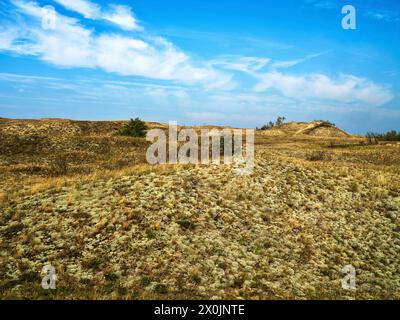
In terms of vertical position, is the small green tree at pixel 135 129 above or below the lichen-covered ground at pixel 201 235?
above

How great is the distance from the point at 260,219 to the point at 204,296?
29.4ft

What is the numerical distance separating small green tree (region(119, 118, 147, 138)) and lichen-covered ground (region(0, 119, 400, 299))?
43817 millimetres

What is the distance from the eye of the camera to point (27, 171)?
3625 centimetres

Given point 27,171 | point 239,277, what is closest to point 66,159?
point 27,171

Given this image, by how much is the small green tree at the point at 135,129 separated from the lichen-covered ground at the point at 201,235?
144ft

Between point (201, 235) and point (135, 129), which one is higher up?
point (135, 129)

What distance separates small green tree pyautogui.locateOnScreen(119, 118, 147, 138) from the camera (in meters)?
71.8

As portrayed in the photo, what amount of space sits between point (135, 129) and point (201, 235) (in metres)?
55.0

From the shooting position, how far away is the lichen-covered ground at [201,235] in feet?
52.4

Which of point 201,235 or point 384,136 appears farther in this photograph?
point 384,136

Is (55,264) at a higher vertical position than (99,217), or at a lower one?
lower

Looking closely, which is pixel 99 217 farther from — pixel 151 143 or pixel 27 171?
pixel 151 143

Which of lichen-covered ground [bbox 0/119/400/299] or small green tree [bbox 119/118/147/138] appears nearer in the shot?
lichen-covered ground [bbox 0/119/400/299]

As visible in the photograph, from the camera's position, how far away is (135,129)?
238 ft
